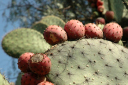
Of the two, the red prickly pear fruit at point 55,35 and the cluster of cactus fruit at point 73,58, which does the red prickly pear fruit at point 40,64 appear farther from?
the red prickly pear fruit at point 55,35

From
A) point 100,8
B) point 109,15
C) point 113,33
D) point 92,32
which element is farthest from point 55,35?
point 100,8

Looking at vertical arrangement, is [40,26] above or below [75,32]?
below

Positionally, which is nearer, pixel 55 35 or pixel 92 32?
pixel 55 35

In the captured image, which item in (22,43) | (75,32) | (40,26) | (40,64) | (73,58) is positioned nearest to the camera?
(40,64)

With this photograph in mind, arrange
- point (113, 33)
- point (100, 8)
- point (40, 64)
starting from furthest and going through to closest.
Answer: point (100, 8) < point (113, 33) < point (40, 64)

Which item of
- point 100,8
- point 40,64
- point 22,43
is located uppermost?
point 40,64

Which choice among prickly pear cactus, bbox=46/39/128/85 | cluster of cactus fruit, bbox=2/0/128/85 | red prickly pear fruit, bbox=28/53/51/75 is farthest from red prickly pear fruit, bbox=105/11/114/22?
red prickly pear fruit, bbox=28/53/51/75

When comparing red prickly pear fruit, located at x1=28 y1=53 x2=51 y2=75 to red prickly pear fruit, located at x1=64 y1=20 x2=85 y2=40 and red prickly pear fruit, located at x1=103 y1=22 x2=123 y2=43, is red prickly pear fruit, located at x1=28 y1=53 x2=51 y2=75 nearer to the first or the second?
red prickly pear fruit, located at x1=64 y1=20 x2=85 y2=40

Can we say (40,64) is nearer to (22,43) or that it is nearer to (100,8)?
(22,43)
